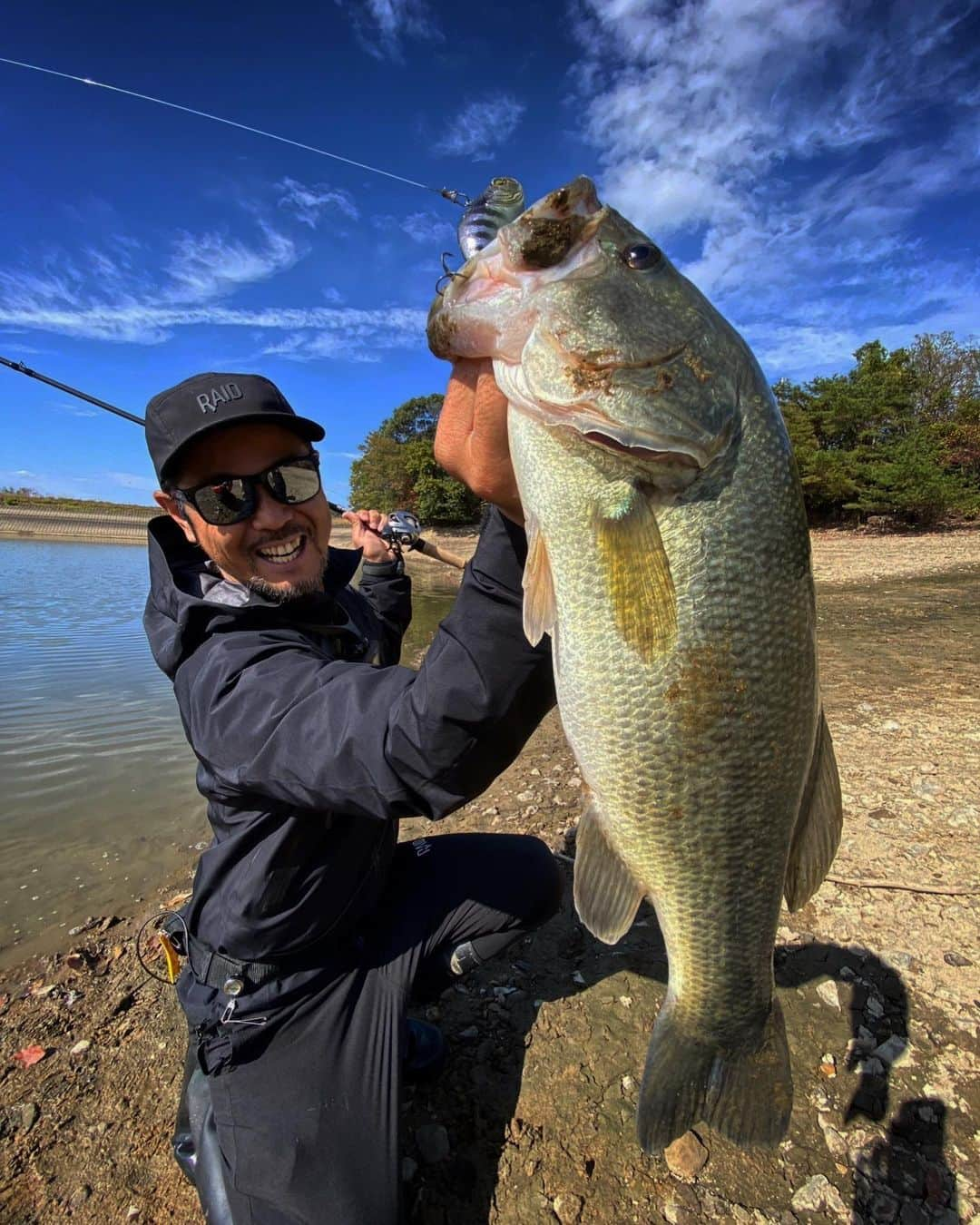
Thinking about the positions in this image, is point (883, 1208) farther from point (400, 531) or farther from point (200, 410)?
point (400, 531)

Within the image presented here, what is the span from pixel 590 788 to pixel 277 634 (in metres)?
1.22

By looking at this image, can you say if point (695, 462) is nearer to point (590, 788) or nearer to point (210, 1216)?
point (590, 788)

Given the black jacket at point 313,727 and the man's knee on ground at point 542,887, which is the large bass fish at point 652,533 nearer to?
the black jacket at point 313,727

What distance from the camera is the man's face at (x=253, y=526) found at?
8.95 ft

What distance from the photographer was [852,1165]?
2.26m

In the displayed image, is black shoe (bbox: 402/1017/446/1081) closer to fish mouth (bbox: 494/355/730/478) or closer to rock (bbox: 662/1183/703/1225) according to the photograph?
rock (bbox: 662/1183/703/1225)

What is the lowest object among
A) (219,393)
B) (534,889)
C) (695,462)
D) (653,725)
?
(534,889)

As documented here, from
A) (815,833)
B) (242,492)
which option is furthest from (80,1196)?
(815,833)

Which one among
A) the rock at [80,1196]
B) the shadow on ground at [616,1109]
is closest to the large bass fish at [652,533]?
the shadow on ground at [616,1109]

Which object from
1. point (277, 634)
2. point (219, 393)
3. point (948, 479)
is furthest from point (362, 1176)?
point (948, 479)

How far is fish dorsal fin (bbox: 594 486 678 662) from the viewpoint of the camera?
1486 mm

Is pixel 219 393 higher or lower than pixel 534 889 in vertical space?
higher

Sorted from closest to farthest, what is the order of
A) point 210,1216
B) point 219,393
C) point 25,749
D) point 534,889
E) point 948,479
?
point 210,1216 → point 219,393 → point 534,889 → point 25,749 → point 948,479

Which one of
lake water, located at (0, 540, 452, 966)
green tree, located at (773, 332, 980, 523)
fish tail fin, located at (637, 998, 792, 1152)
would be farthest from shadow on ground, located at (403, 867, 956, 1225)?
green tree, located at (773, 332, 980, 523)
